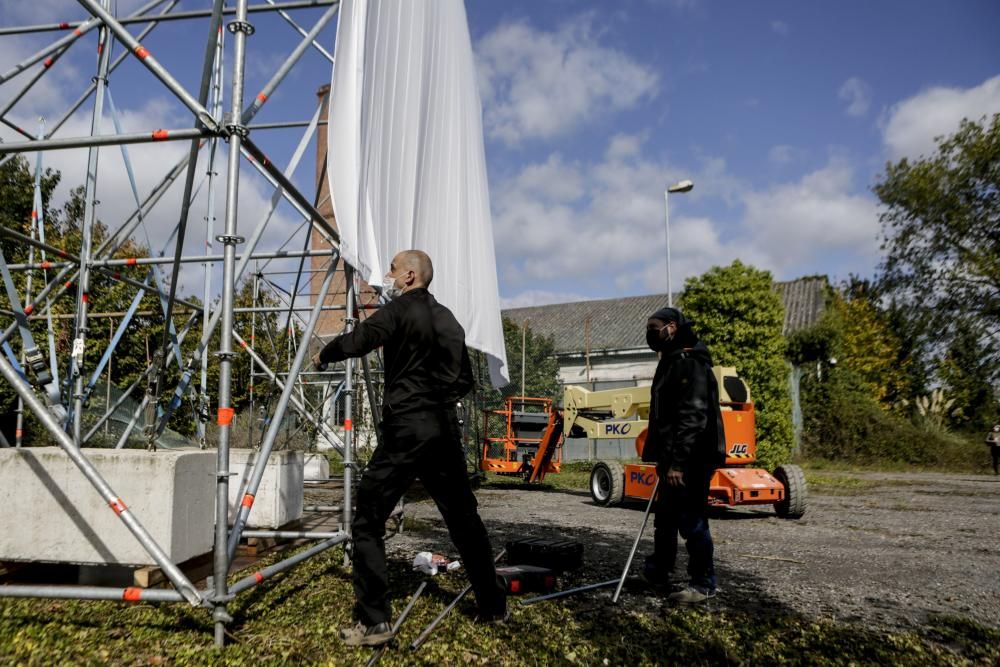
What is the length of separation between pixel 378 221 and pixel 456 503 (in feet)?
6.36

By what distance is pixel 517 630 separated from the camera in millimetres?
3641

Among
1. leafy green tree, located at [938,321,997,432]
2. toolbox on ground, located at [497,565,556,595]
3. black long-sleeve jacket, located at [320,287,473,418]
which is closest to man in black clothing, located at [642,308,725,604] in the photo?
toolbox on ground, located at [497,565,556,595]

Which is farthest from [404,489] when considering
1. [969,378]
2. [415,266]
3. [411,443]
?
[969,378]

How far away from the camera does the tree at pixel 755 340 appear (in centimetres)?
1617

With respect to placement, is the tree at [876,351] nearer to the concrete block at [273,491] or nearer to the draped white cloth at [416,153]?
the draped white cloth at [416,153]

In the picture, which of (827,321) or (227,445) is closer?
(227,445)

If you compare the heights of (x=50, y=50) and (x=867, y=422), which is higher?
(x=50, y=50)

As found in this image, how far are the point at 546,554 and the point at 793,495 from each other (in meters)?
5.16

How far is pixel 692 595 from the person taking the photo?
167 inches

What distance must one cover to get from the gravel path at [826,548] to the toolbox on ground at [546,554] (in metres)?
0.15

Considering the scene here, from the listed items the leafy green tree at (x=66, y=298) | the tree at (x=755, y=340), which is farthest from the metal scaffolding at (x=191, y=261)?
the tree at (x=755, y=340)

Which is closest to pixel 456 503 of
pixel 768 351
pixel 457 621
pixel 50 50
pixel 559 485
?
pixel 457 621

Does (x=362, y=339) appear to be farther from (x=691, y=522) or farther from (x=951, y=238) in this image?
(x=951, y=238)

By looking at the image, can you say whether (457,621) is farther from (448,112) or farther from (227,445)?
(448,112)
